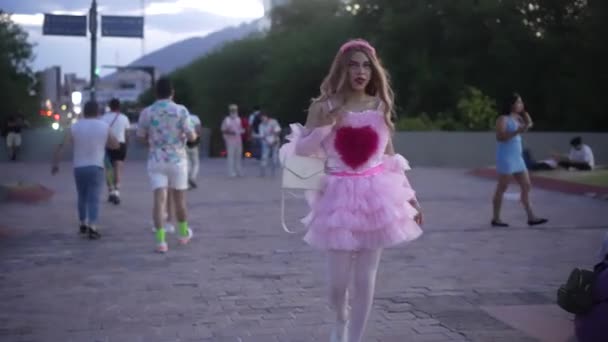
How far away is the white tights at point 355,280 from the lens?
16.4ft

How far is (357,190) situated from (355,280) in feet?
1.74

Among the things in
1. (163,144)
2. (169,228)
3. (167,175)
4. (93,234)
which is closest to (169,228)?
(169,228)

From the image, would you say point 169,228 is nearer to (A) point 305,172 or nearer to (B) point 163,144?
(B) point 163,144

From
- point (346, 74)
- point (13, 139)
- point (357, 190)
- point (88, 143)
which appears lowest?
point (13, 139)

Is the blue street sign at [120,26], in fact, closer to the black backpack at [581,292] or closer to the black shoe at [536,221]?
the black shoe at [536,221]

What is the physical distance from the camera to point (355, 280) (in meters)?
5.06

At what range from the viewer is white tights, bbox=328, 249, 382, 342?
500cm

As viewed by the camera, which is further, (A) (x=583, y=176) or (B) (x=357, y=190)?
(A) (x=583, y=176)

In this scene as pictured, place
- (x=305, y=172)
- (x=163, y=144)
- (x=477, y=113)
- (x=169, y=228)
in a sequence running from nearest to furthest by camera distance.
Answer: (x=305, y=172) < (x=163, y=144) < (x=169, y=228) < (x=477, y=113)

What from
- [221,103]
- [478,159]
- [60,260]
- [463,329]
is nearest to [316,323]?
[463,329]

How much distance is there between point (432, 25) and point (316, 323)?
3020 centimetres

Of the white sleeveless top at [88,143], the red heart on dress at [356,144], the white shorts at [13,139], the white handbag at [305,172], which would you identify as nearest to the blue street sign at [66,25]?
the white shorts at [13,139]

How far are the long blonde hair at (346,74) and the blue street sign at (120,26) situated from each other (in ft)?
67.7

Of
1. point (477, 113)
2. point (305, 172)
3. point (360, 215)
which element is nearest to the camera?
point (360, 215)
